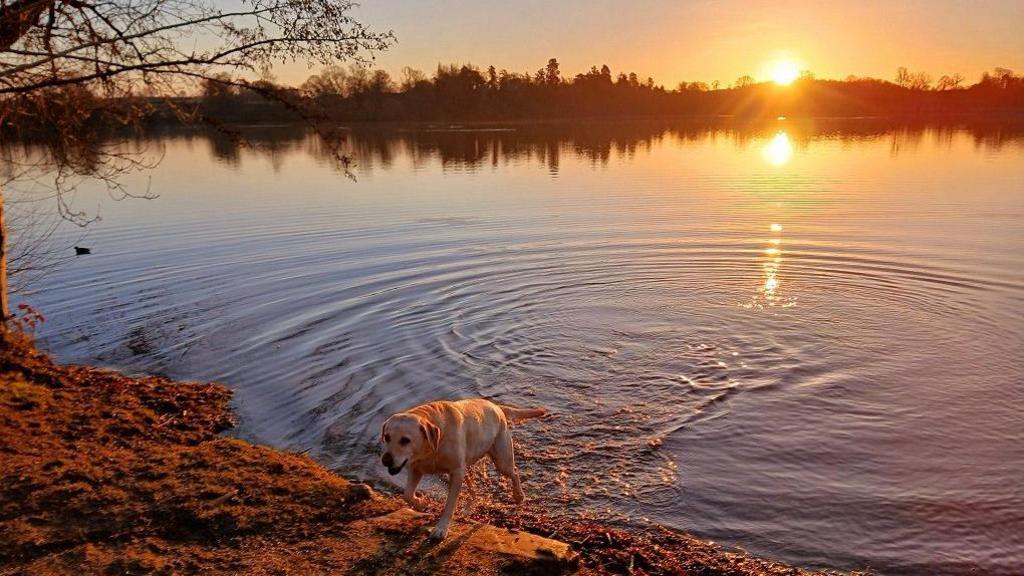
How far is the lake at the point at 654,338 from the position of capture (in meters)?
7.40

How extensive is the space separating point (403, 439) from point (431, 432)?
Result: 27cm

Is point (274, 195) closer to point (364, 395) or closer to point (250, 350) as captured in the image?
point (250, 350)

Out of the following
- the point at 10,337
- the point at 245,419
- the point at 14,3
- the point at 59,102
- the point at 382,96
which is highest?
the point at 382,96

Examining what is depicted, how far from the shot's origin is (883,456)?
26.8ft

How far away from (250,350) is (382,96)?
398ft

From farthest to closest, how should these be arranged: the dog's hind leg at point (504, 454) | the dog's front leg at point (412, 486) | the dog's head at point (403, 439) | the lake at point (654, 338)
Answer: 1. the lake at point (654, 338)
2. the dog's hind leg at point (504, 454)
3. the dog's front leg at point (412, 486)
4. the dog's head at point (403, 439)

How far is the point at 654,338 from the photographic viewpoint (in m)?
12.5

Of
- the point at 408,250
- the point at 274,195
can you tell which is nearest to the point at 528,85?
the point at 274,195

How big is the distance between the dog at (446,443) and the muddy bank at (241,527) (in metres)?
0.35

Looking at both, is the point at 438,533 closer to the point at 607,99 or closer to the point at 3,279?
the point at 3,279

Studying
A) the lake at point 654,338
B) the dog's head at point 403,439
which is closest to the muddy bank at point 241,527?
the dog's head at point 403,439

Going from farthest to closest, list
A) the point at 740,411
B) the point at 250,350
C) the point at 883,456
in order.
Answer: the point at 250,350, the point at 740,411, the point at 883,456

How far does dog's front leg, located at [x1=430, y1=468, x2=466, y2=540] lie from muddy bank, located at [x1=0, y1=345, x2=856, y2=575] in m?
0.09

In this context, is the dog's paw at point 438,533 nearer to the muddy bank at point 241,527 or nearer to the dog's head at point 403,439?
the muddy bank at point 241,527
